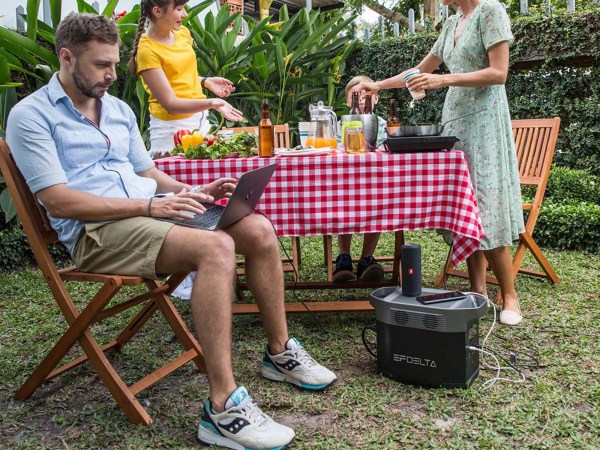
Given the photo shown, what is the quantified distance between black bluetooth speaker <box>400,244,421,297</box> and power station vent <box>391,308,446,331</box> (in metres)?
0.13

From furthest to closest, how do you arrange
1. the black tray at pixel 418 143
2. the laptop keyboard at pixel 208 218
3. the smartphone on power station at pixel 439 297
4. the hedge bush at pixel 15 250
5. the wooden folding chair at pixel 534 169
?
the hedge bush at pixel 15 250 → the wooden folding chair at pixel 534 169 → the black tray at pixel 418 143 → the smartphone on power station at pixel 439 297 → the laptop keyboard at pixel 208 218

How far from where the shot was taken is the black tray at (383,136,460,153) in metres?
2.82

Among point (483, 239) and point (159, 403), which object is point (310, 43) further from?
point (159, 403)

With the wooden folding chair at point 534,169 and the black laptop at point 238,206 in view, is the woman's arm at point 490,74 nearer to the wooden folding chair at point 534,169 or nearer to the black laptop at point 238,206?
the wooden folding chair at point 534,169

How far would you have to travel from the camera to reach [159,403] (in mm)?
2445

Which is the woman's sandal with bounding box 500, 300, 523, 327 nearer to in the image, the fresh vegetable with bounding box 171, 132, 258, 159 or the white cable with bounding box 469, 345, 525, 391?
Result: the white cable with bounding box 469, 345, 525, 391

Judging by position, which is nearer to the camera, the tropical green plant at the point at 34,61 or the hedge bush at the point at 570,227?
the tropical green plant at the point at 34,61

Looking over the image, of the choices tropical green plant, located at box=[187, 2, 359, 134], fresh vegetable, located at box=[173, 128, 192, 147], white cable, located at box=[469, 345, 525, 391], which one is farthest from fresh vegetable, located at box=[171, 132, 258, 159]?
tropical green plant, located at box=[187, 2, 359, 134]

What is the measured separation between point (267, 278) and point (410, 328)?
1.96 ft

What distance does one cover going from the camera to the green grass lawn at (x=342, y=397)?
7.05 feet

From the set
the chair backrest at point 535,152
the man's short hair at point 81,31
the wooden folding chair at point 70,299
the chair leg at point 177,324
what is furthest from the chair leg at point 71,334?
the chair backrest at point 535,152

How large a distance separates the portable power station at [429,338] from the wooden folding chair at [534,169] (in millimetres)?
1387

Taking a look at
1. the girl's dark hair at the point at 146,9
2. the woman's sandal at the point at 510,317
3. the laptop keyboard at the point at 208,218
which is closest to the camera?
the laptop keyboard at the point at 208,218

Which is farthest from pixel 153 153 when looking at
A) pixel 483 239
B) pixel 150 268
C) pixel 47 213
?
pixel 483 239
